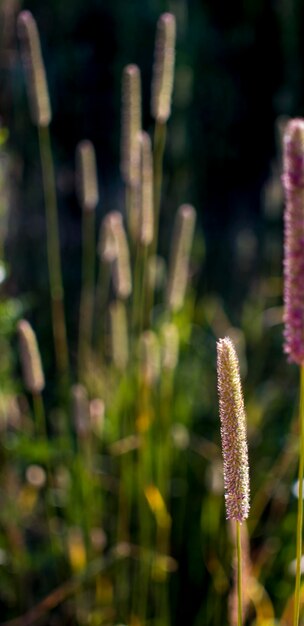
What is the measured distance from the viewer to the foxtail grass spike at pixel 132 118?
4.24ft

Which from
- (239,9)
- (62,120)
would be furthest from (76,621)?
(239,9)

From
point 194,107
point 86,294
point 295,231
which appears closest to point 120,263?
point 86,294

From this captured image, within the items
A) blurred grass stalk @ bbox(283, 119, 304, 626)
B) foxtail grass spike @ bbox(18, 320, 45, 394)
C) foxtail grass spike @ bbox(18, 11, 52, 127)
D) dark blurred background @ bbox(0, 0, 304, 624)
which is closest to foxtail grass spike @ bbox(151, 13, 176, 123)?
foxtail grass spike @ bbox(18, 11, 52, 127)

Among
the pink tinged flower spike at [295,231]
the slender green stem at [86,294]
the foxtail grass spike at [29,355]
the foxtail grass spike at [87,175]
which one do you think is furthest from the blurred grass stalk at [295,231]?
the slender green stem at [86,294]

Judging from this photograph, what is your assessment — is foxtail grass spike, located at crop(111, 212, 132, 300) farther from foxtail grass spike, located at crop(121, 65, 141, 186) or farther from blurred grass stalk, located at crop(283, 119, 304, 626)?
blurred grass stalk, located at crop(283, 119, 304, 626)

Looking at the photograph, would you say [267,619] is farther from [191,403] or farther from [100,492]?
[191,403]

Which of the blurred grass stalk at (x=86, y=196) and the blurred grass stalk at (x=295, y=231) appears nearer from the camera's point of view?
the blurred grass stalk at (x=295, y=231)

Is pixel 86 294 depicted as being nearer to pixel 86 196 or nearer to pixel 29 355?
pixel 86 196

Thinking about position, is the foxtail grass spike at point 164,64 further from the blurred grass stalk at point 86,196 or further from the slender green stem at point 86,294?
the slender green stem at point 86,294

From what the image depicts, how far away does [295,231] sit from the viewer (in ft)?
2.14

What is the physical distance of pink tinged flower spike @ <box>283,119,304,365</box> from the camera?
65 cm

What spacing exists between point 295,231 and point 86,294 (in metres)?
1.48

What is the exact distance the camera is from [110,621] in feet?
5.16

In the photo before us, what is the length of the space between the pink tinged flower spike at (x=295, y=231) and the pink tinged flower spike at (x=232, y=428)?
59mm
